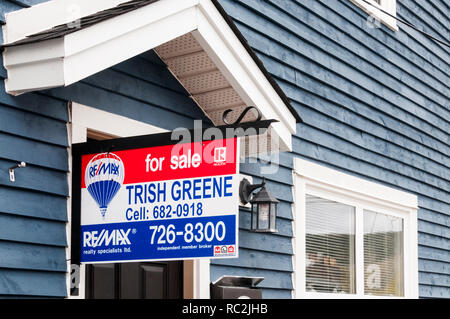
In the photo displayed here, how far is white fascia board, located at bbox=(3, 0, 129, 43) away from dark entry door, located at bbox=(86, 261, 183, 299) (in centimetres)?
146

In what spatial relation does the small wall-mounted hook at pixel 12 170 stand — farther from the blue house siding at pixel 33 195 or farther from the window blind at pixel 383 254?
the window blind at pixel 383 254

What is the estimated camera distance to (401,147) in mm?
8727

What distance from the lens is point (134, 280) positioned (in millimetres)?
5152

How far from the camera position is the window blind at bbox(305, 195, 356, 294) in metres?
7.07

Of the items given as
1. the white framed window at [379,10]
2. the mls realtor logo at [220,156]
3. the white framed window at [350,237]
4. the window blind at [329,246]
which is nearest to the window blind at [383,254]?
the white framed window at [350,237]

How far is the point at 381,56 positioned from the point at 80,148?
485 cm

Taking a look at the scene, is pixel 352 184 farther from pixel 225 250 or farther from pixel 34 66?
pixel 34 66

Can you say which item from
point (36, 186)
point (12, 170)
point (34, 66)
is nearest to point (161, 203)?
point (36, 186)

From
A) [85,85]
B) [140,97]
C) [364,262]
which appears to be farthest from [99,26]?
[364,262]

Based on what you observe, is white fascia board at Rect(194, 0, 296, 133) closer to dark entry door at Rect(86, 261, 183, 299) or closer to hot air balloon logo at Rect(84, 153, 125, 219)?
hot air balloon logo at Rect(84, 153, 125, 219)

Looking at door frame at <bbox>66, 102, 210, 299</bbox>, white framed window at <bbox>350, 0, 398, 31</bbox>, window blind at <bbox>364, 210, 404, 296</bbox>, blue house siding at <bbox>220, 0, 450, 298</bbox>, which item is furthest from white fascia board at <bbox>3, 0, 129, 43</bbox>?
window blind at <bbox>364, 210, 404, 296</bbox>

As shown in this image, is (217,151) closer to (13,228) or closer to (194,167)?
(194,167)

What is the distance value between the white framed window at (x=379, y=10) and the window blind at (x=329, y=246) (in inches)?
81.5

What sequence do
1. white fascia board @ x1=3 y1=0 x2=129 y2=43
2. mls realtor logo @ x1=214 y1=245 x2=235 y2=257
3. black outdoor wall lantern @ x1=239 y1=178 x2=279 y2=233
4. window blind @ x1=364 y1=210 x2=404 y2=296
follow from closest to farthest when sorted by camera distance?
mls realtor logo @ x1=214 y1=245 x2=235 y2=257 → white fascia board @ x1=3 y1=0 x2=129 y2=43 → black outdoor wall lantern @ x1=239 y1=178 x2=279 y2=233 → window blind @ x1=364 y1=210 x2=404 y2=296
